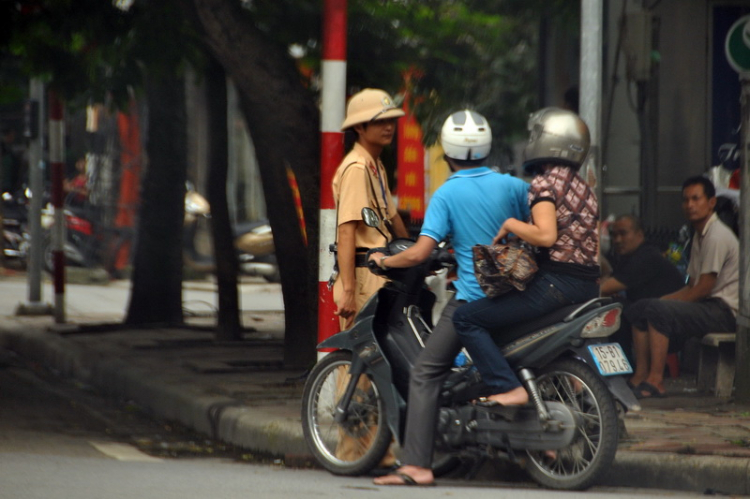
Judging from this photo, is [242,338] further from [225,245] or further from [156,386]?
[156,386]

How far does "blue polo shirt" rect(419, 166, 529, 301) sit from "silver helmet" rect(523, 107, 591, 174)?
185mm

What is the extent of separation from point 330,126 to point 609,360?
86.2 inches

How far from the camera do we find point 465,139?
230 inches

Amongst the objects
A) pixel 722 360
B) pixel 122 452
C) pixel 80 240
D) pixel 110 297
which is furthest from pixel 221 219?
pixel 80 240

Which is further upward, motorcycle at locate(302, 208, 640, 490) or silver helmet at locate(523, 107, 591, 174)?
silver helmet at locate(523, 107, 591, 174)

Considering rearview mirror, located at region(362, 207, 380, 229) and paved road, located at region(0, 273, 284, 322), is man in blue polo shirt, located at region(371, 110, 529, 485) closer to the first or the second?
rearview mirror, located at region(362, 207, 380, 229)

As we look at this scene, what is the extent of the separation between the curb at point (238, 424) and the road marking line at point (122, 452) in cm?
56

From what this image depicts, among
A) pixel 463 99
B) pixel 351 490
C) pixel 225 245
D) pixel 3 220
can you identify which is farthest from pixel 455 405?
pixel 3 220

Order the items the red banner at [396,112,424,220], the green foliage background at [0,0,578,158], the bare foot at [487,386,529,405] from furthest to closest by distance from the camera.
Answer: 1. the red banner at [396,112,424,220]
2. the green foliage background at [0,0,578,158]
3. the bare foot at [487,386,529,405]

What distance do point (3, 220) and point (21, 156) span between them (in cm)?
449

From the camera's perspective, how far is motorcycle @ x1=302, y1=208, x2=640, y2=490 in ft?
18.4

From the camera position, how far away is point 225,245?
11.3 m

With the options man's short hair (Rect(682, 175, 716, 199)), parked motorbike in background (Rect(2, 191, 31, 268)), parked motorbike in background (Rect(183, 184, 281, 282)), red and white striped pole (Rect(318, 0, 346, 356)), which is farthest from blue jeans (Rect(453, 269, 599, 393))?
parked motorbike in background (Rect(2, 191, 31, 268))

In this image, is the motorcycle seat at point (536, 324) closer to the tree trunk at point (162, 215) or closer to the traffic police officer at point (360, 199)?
the traffic police officer at point (360, 199)
